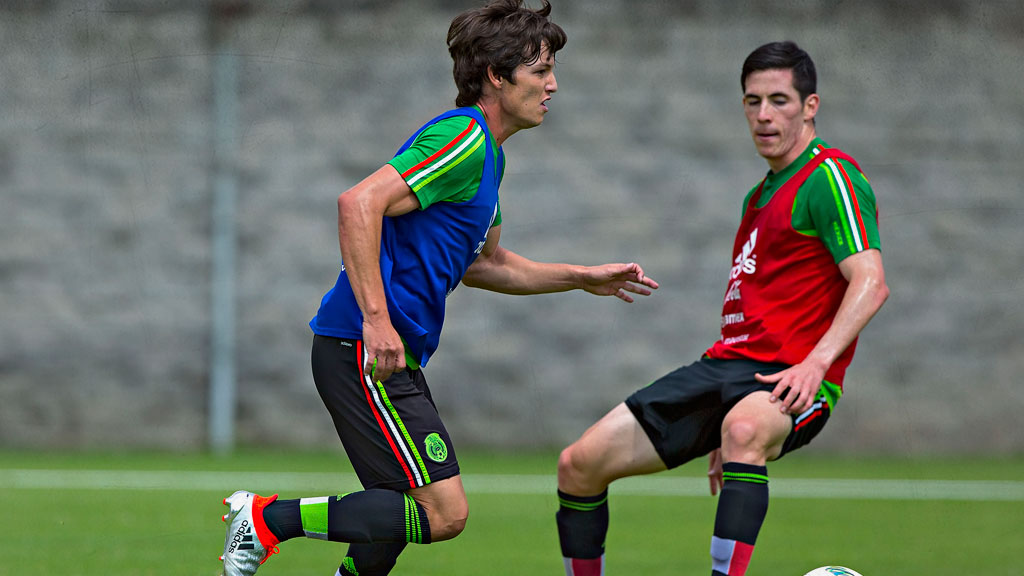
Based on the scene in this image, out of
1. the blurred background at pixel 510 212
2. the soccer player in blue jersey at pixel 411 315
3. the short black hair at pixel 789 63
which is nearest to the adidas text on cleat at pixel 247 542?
the soccer player in blue jersey at pixel 411 315

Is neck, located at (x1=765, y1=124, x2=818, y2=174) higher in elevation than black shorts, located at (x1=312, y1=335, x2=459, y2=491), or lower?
higher

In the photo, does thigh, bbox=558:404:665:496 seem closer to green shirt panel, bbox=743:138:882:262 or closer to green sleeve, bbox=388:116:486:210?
green shirt panel, bbox=743:138:882:262

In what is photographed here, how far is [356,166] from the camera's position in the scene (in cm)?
877

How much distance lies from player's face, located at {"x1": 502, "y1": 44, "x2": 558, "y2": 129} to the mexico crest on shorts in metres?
0.95

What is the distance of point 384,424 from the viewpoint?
126 inches

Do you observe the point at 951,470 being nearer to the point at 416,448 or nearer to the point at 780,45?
the point at 780,45

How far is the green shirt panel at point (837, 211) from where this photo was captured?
11.2 ft

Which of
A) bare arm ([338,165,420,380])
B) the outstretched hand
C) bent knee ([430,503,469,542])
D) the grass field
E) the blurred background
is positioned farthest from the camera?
the blurred background

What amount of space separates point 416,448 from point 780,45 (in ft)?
5.84

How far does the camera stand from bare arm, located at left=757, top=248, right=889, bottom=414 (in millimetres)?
3307

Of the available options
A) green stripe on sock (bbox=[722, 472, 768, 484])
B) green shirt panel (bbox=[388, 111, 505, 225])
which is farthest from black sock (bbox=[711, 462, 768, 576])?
green shirt panel (bbox=[388, 111, 505, 225])

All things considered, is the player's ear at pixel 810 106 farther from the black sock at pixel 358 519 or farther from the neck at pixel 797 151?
the black sock at pixel 358 519

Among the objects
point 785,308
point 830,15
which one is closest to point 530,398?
point 830,15

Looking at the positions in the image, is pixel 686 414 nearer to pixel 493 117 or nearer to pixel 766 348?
pixel 766 348
